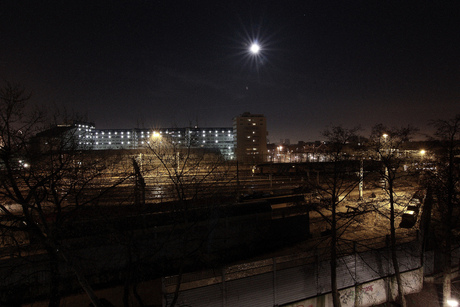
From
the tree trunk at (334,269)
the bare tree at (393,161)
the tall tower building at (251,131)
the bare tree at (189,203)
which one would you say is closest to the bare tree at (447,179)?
the bare tree at (393,161)

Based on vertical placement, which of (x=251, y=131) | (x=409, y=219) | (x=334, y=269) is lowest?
(x=409, y=219)

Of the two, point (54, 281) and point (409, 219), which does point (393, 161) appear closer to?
point (409, 219)

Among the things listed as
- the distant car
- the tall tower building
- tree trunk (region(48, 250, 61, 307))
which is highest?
the tall tower building

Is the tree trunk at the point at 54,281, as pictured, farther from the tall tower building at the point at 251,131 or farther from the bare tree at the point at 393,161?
the tall tower building at the point at 251,131

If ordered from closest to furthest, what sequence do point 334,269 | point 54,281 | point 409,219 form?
point 54,281 → point 334,269 → point 409,219

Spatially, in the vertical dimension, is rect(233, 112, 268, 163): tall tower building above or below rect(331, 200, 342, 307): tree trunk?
above

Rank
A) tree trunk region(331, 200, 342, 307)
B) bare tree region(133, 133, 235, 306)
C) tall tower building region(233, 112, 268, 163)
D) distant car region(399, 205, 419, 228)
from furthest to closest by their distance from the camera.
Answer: tall tower building region(233, 112, 268, 163)
distant car region(399, 205, 419, 228)
tree trunk region(331, 200, 342, 307)
bare tree region(133, 133, 235, 306)

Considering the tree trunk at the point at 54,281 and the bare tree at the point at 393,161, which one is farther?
the bare tree at the point at 393,161

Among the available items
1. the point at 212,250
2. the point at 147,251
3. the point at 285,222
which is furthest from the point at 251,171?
the point at 147,251

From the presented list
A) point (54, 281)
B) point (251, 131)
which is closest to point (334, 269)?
point (54, 281)

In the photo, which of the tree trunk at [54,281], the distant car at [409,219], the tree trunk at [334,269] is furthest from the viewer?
the distant car at [409,219]

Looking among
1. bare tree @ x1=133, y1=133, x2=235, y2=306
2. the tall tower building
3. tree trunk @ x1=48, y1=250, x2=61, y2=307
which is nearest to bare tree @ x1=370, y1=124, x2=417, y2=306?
bare tree @ x1=133, y1=133, x2=235, y2=306

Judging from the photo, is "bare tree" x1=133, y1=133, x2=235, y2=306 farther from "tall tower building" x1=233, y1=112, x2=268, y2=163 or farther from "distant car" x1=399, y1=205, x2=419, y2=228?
"tall tower building" x1=233, y1=112, x2=268, y2=163

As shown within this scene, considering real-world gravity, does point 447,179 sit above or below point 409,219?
above
